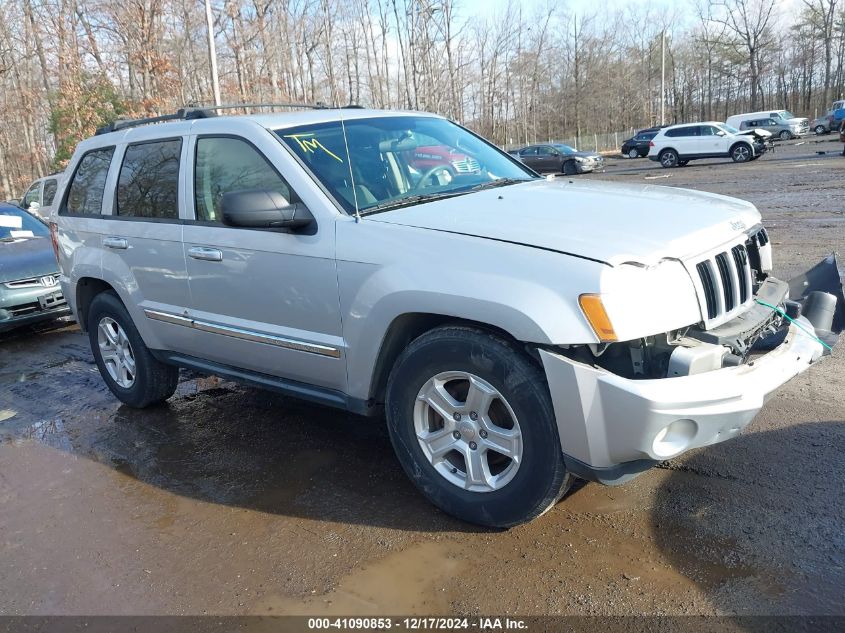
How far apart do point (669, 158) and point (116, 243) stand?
2851 centimetres

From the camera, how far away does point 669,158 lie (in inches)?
1158

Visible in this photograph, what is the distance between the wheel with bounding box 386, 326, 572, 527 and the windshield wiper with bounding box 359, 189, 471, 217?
753mm

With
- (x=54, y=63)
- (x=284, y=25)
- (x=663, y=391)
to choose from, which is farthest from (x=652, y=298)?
(x=284, y=25)

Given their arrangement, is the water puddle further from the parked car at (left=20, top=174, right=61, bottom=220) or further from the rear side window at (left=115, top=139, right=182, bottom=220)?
the parked car at (left=20, top=174, right=61, bottom=220)

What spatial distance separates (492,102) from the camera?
2233 inches

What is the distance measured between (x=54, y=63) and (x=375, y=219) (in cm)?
3760

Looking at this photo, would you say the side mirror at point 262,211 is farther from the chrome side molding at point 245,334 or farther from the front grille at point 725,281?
the front grille at point 725,281

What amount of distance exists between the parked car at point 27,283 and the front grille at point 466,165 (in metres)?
5.45

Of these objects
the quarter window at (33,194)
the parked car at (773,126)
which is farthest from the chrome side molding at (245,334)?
the parked car at (773,126)

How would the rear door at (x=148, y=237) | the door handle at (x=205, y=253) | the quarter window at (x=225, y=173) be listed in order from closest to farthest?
1. the quarter window at (x=225, y=173)
2. the door handle at (x=205, y=253)
3. the rear door at (x=148, y=237)

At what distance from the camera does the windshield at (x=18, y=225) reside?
28.4ft

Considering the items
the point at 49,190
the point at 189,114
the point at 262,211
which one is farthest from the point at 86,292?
the point at 49,190

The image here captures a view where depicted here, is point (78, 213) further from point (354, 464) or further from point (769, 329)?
point (769, 329)

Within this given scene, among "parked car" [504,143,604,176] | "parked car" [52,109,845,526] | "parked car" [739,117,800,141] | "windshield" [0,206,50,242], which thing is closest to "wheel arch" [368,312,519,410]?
"parked car" [52,109,845,526]
